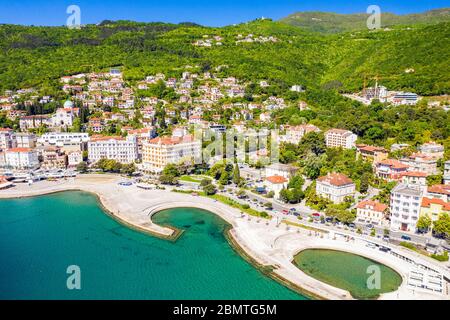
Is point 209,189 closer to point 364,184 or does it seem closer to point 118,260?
point 118,260

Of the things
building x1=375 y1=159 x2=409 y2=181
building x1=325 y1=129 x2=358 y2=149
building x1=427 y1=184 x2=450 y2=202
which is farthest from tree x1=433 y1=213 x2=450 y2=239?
building x1=325 y1=129 x2=358 y2=149

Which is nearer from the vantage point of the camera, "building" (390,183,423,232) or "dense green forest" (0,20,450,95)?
"building" (390,183,423,232)

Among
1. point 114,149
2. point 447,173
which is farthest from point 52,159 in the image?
point 447,173

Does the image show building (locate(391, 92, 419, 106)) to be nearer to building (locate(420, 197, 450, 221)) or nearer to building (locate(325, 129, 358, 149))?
building (locate(325, 129, 358, 149))

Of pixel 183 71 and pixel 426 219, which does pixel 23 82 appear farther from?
pixel 426 219

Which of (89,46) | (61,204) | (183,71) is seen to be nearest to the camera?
(61,204)

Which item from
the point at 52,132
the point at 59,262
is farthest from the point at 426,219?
the point at 52,132

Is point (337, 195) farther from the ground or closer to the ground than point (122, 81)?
closer to the ground

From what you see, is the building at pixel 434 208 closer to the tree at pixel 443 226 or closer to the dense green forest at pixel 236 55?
the tree at pixel 443 226
